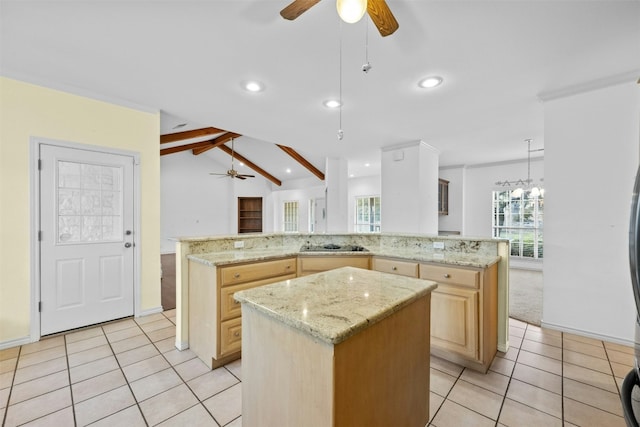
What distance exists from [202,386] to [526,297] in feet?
14.2

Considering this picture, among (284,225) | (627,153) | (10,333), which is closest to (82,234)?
(10,333)

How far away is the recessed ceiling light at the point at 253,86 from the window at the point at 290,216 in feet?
21.7

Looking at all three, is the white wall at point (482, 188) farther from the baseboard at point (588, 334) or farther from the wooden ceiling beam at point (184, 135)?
the wooden ceiling beam at point (184, 135)

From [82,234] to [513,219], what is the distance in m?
7.60

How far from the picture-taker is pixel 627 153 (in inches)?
95.4

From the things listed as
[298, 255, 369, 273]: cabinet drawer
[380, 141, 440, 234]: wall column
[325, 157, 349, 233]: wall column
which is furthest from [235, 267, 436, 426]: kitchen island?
[325, 157, 349, 233]: wall column

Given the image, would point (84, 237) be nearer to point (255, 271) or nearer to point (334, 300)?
point (255, 271)

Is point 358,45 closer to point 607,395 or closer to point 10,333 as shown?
point 607,395

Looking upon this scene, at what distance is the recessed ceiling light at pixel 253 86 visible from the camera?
2592 mm

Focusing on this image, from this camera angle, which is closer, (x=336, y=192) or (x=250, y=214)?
(x=336, y=192)

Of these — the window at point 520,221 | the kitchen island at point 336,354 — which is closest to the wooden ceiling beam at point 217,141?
the kitchen island at point 336,354

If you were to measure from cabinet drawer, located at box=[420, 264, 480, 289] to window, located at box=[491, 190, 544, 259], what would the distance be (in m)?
4.75

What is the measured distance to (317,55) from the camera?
2148 millimetres

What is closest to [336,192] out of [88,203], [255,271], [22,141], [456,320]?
[255,271]
